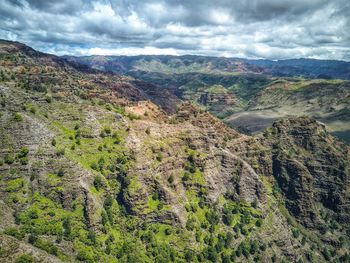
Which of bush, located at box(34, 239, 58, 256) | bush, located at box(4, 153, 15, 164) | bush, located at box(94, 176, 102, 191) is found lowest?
bush, located at box(34, 239, 58, 256)

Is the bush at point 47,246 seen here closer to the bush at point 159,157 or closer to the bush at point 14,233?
the bush at point 14,233

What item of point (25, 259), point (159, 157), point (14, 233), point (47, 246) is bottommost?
point (47, 246)

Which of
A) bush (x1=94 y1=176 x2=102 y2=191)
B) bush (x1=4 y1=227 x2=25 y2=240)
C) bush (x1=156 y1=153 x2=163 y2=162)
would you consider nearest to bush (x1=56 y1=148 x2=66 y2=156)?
bush (x1=94 y1=176 x2=102 y2=191)

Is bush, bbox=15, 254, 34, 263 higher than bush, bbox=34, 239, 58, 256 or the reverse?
higher

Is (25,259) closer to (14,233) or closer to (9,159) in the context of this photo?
(14,233)

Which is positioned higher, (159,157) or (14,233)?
(159,157)

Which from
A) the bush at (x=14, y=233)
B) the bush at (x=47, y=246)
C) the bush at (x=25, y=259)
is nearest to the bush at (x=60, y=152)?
the bush at (x=14, y=233)

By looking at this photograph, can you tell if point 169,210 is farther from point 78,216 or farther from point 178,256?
point 78,216

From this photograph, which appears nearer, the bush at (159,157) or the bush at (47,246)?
the bush at (47,246)

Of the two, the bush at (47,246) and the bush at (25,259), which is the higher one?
the bush at (25,259)

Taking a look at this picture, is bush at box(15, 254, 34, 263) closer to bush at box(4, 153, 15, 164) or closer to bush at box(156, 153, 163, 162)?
bush at box(4, 153, 15, 164)

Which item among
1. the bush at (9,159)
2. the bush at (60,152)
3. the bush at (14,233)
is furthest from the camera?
the bush at (60,152)

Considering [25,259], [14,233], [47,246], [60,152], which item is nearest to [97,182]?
[60,152]

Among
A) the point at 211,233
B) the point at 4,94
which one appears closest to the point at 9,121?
the point at 4,94
